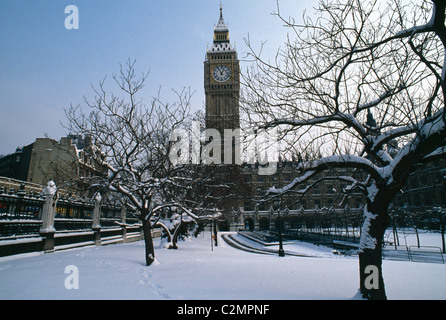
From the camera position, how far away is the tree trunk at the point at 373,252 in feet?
18.2

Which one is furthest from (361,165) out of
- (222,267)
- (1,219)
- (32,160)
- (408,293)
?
(32,160)

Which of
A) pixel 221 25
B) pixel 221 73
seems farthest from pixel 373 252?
pixel 221 25

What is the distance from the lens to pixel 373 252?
569cm

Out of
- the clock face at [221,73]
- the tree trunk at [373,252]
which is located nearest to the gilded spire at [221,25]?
the clock face at [221,73]

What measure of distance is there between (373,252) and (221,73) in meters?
65.4

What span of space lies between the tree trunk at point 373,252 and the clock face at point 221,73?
63.1 metres

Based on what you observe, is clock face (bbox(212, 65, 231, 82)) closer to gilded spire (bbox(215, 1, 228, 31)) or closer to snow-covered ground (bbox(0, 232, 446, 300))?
gilded spire (bbox(215, 1, 228, 31))

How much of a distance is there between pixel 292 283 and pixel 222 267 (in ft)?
11.7

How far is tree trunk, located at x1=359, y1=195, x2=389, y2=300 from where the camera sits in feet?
18.2

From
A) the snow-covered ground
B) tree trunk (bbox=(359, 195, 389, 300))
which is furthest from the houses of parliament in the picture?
tree trunk (bbox=(359, 195, 389, 300))

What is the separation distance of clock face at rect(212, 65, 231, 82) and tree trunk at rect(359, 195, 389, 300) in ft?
207

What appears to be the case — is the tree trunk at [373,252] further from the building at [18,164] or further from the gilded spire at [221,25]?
the gilded spire at [221,25]

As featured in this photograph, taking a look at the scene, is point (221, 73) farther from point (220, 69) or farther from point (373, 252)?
point (373, 252)

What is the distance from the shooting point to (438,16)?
442cm
